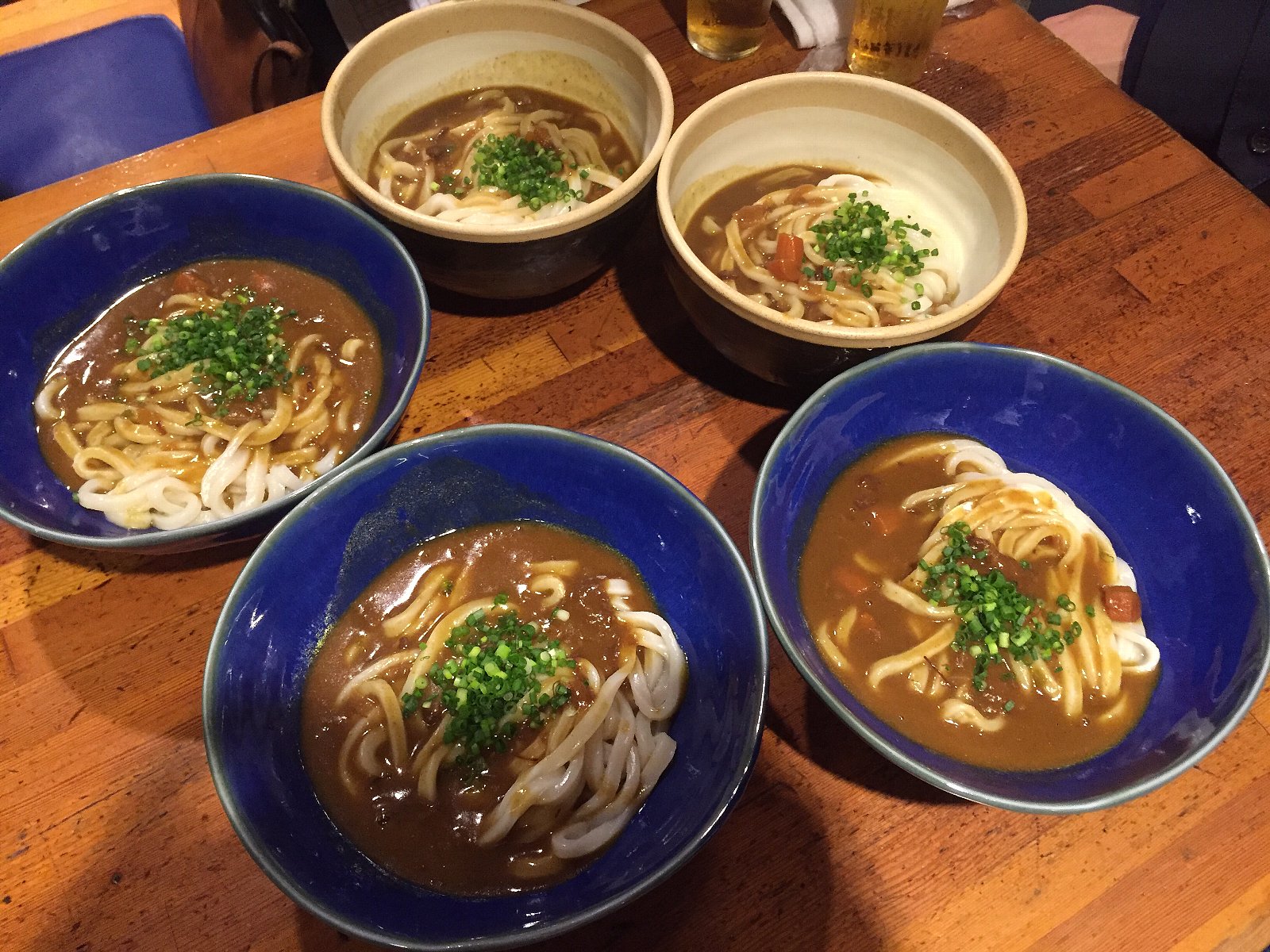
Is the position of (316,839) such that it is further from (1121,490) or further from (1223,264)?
(1223,264)

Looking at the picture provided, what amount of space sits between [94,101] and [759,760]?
414cm

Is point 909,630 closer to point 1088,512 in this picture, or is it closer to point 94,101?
point 1088,512

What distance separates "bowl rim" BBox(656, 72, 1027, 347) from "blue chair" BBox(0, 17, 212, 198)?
2.83m

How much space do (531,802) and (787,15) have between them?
297cm

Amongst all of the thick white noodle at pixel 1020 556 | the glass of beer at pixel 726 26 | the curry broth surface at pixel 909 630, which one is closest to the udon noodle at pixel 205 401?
the curry broth surface at pixel 909 630

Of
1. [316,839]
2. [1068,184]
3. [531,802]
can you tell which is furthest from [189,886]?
[1068,184]

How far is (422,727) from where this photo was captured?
1.72 meters

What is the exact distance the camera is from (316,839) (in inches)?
59.6

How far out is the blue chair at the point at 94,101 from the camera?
3.66 metres

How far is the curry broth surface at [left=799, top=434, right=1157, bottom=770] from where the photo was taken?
165cm

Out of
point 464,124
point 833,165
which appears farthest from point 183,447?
point 833,165

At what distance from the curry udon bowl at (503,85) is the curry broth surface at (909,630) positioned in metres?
0.93

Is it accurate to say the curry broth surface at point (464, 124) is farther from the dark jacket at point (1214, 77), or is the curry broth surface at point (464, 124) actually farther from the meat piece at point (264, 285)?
the dark jacket at point (1214, 77)

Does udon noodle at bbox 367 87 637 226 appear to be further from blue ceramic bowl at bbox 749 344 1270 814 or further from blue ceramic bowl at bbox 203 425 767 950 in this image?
blue ceramic bowl at bbox 749 344 1270 814
